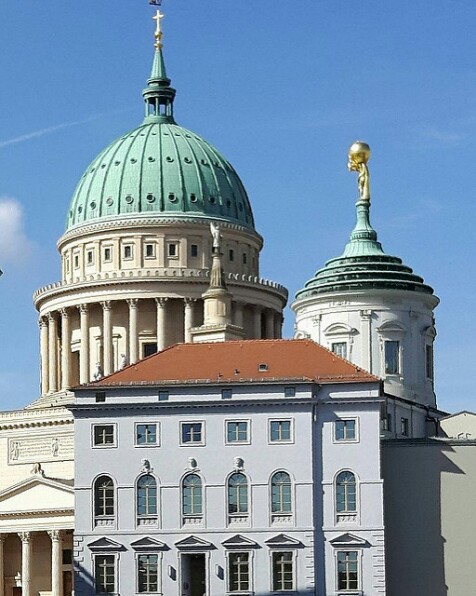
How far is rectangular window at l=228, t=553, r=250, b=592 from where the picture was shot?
366 feet

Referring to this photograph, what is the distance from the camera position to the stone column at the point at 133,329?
531ft

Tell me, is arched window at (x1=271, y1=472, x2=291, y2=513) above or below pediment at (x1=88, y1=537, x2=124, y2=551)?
above

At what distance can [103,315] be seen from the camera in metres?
164

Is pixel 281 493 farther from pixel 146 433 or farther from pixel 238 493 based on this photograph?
pixel 146 433

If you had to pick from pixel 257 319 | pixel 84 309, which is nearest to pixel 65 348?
pixel 84 309

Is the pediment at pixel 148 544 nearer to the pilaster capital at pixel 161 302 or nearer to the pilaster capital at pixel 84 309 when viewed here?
the pilaster capital at pixel 161 302

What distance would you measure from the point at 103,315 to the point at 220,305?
22.6 m

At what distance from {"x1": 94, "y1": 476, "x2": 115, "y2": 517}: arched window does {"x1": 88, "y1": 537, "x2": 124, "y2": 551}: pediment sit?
1611 mm

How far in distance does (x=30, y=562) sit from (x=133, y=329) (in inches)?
1051

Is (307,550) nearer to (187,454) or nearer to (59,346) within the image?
(187,454)

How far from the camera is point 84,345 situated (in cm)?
16450

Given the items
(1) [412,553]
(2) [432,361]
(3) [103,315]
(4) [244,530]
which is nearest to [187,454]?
(4) [244,530]

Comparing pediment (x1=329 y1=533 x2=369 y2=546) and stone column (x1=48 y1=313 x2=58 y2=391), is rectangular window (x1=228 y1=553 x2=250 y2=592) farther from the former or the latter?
stone column (x1=48 y1=313 x2=58 y2=391)

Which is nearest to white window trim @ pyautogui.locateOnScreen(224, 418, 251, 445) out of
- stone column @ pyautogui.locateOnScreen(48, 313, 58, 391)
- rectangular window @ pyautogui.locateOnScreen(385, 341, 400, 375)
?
rectangular window @ pyautogui.locateOnScreen(385, 341, 400, 375)
